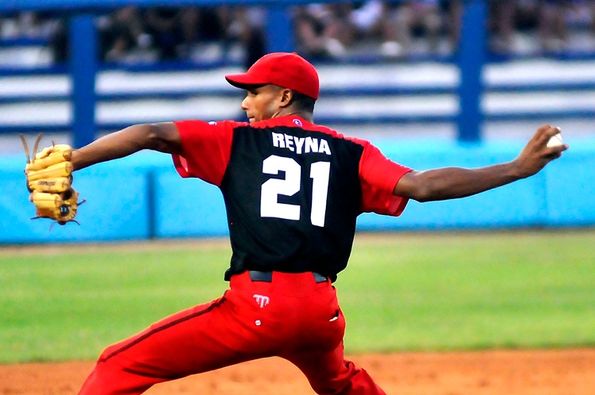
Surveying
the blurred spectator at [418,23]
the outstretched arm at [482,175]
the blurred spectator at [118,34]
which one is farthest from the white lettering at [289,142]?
the blurred spectator at [418,23]

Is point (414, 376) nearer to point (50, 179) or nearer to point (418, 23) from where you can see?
point (50, 179)

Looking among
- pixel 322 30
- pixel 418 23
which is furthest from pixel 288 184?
pixel 418 23

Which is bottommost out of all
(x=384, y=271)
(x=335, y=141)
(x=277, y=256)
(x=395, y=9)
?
(x=384, y=271)

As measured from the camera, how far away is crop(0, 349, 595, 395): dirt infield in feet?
22.1

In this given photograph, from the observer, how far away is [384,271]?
1098cm

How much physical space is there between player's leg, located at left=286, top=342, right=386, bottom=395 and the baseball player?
0.18 ft

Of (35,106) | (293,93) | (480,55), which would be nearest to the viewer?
(293,93)

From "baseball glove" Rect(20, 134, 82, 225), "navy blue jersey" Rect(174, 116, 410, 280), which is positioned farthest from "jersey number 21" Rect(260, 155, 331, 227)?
"baseball glove" Rect(20, 134, 82, 225)

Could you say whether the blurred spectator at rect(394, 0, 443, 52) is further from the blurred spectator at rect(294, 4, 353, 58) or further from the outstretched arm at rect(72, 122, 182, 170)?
the outstretched arm at rect(72, 122, 182, 170)

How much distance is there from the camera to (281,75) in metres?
4.54

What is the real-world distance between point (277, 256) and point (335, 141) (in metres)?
0.50

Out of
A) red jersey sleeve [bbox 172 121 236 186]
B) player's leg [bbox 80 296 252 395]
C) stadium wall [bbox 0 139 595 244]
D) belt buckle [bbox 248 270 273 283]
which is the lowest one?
stadium wall [bbox 0 139 595 244]

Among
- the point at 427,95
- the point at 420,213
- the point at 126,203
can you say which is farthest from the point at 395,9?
the point at 126,203

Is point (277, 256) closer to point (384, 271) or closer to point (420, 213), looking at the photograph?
point (384, 271)
